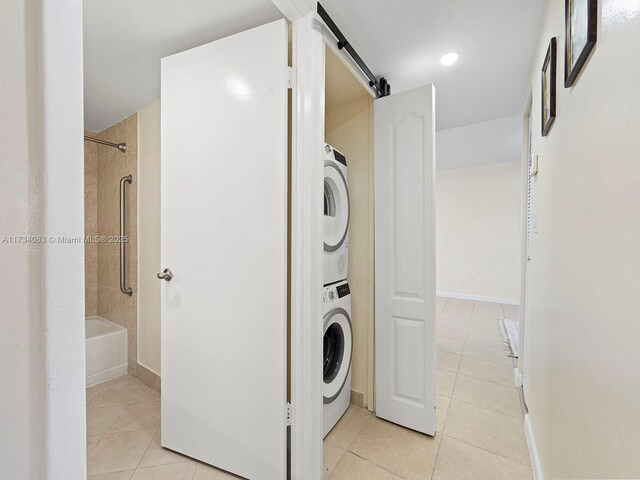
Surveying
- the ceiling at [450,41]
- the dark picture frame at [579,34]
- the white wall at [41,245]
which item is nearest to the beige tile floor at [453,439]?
the white wall at [41,245]

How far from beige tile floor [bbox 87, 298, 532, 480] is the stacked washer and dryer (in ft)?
0.75

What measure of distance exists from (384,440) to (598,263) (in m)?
1.57

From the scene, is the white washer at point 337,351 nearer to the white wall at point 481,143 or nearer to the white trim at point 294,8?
Answer: the white trim at point 294,8

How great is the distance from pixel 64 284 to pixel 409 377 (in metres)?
1.84

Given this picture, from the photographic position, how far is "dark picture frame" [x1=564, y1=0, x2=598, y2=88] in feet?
2.18

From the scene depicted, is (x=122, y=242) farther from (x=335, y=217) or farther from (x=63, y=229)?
(x=63, y=229)

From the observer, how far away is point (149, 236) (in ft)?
7.40

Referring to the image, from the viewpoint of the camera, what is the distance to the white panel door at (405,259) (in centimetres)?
172

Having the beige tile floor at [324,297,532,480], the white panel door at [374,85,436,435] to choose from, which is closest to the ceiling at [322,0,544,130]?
the white panel door at [374,85,436,435]

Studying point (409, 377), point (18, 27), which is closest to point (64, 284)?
point (18, 27)

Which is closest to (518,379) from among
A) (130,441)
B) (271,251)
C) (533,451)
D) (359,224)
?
(533,451)

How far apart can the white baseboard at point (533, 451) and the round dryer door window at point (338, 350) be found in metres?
1.03

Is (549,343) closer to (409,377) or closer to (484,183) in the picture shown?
(409,377)

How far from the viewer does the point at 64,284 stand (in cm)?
45
